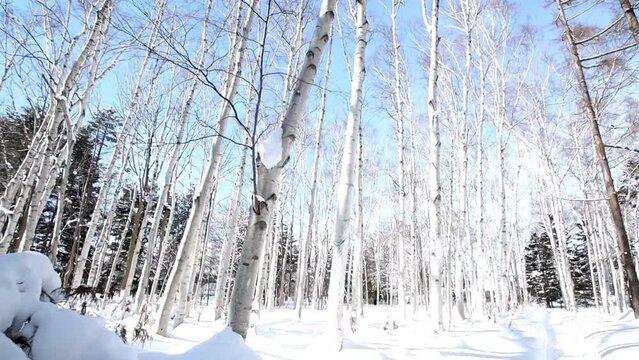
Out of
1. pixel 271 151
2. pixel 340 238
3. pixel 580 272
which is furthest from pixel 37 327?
pixel 580 272

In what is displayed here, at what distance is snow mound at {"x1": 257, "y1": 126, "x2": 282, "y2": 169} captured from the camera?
2443 millimetres

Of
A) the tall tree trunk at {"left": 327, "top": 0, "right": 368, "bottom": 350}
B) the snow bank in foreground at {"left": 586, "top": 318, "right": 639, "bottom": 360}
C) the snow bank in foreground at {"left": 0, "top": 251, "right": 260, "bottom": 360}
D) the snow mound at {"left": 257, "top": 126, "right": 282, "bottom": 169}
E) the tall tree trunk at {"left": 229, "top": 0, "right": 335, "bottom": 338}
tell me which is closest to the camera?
the snow bank in foreground at {"left": 0, "top": 251, "right": 260, "bottom": 360}

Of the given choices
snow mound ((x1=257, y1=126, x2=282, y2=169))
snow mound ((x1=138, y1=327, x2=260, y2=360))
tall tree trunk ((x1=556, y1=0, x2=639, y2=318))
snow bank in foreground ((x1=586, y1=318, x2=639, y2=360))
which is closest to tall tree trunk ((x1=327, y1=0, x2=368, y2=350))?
snow mound ((x1=257, y1=126, x2=282, y2=169))

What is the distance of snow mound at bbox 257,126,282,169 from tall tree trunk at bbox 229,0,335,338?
3cm

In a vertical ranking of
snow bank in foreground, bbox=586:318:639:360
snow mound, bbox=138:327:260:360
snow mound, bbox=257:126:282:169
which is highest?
snow mound, bbox=257:126:282:169

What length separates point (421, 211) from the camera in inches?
828

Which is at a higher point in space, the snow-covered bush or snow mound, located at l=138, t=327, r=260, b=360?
the snow-covered bush

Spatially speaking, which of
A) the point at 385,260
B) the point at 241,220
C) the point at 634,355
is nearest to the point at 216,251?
the point at 241,220

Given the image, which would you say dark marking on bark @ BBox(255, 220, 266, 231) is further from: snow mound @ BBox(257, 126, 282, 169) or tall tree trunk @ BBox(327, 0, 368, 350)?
tall tree trunk @ BBox(327, 0, 368, 350)

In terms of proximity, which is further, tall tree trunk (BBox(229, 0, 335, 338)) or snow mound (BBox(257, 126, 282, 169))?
snow mound (BBox(257, 126, 282, 169))

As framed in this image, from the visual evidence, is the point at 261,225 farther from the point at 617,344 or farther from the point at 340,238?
the point at 617,344

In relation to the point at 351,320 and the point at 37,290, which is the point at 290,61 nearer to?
the point at 351,320

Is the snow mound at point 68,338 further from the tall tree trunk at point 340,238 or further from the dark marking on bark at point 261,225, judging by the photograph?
the tall tree trunk at point 340,238

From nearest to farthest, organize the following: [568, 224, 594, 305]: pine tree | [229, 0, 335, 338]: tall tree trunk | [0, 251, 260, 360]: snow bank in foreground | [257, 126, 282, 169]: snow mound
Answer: [0, 251, 260, 360]: snow bank in foreground → [229, 0, 335, 338]: tall tree trunk → [257, 126, 282, 169]: snow mound → [568, 224, 594, 305]: pine tree
